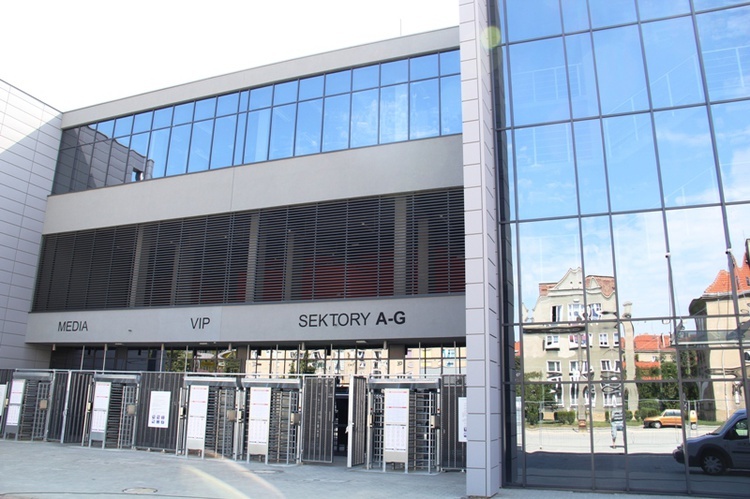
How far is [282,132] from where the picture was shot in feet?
76.8

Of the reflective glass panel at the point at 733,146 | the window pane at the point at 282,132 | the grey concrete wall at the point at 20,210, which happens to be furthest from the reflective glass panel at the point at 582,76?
the grey concrete wall at the point at 20,210

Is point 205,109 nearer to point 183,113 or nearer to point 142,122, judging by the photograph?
point 183,113

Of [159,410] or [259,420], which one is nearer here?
[259,420]

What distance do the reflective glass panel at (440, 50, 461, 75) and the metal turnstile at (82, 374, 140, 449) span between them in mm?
15401

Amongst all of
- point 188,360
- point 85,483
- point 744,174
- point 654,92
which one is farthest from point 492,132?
point 188,360

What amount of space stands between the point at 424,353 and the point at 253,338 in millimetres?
6244

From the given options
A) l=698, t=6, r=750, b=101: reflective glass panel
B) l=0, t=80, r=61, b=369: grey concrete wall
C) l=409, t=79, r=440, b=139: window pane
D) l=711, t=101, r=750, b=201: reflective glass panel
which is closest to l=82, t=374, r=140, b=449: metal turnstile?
l=0, t=80, r=61, b=369: grey concrete wall

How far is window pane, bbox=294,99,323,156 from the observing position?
893 inches

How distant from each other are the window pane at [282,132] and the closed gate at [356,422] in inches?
383

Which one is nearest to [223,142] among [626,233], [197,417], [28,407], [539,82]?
[197,417]

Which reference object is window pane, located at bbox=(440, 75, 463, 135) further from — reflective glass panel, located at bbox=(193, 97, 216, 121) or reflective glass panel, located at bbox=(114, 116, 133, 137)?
reflective glass panel, located at bbox=(114, 116, 133, 137)

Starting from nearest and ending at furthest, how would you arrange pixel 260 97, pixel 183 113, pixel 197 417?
pixel 197 417
pixel 260 97
pixel 183 113

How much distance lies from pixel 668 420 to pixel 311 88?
1718cm

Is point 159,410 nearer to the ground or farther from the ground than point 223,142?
nearer to the ground
